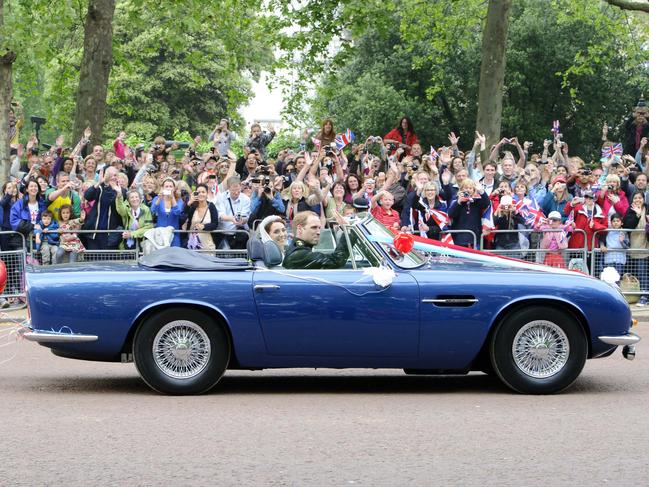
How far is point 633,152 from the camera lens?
2222 centimetres

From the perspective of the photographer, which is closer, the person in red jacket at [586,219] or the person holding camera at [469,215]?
the person holding camera at [469,215]

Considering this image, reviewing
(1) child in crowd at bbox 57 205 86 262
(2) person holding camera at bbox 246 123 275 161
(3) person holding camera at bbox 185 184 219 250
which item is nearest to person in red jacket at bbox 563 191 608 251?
(3) person holding camera at bbox 185 184 219 250

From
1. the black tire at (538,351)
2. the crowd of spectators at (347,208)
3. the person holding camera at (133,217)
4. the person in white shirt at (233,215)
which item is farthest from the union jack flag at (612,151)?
the black tire at (538,351)

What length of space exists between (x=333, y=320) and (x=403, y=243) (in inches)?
35.1

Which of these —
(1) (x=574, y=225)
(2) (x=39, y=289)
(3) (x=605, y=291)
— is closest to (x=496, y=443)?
(3) (x=605, y=291)

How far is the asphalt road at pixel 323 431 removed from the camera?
6664 millimetres

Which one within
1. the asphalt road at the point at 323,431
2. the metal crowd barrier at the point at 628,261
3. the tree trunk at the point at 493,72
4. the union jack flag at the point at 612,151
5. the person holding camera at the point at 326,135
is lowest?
the asphalt road at the point at 323,431

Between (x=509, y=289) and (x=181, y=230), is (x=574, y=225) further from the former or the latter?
(x=509, y=289)

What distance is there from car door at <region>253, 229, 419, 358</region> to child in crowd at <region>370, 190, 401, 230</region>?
654 centimetres

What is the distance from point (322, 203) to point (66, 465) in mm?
10128

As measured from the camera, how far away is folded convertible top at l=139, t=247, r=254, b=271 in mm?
9562

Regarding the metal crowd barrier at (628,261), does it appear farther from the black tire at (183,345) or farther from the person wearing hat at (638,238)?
the black tire at (183,345)

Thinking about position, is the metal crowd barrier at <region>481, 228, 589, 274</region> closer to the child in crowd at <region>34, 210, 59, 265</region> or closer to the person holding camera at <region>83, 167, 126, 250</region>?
the person holding camera at <region>83, 167, 126, 250</region>

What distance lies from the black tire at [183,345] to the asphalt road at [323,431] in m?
0.15
